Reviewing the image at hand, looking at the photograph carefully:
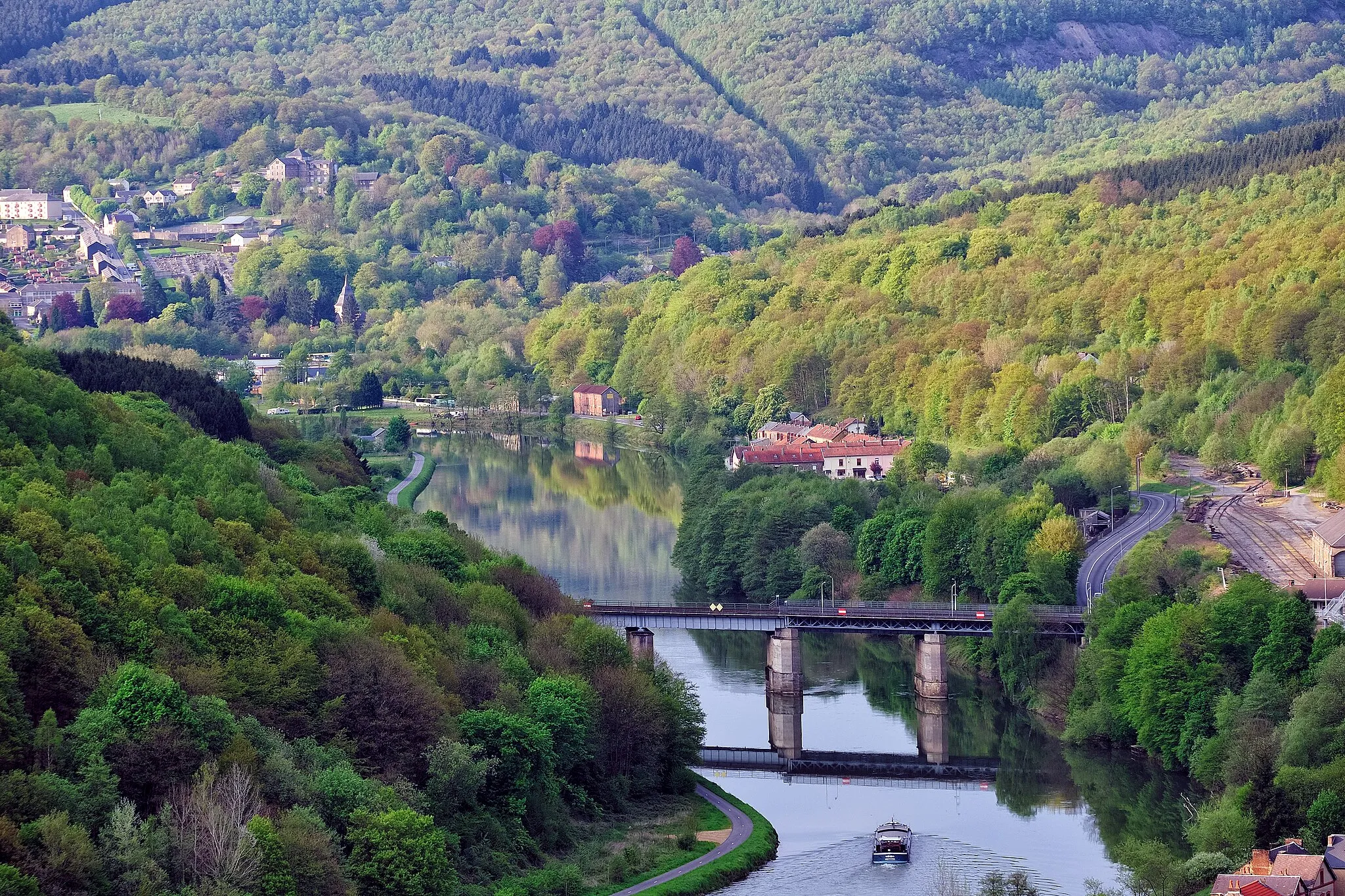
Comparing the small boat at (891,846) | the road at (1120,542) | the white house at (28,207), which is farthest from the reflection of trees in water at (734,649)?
the white house at (28,207)

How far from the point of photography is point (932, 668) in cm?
5738

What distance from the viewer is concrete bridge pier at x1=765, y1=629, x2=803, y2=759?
56688 millimetres

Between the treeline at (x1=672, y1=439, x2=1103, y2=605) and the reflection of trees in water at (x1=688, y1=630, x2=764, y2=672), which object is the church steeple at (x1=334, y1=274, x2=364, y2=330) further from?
the reflection of trees in water at (x1=688, y1=630, x2=764, y2=672)

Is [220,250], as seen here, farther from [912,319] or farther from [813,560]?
[813,560]

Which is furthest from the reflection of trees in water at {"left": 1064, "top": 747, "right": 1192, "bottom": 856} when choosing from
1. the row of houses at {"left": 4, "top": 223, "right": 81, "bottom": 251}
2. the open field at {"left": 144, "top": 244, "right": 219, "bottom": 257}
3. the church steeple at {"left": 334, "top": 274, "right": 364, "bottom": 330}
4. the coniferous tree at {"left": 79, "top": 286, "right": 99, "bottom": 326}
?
the row of houses at {"left": 4, "top": 223, "right": 81, "bottom": 251}

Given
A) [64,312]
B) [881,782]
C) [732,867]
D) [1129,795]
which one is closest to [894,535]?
[881,782]

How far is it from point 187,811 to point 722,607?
25555 mm

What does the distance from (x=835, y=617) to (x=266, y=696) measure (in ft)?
64.5

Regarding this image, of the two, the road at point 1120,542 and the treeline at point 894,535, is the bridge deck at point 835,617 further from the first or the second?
the road at point 1120,542

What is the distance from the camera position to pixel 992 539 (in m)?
63.4

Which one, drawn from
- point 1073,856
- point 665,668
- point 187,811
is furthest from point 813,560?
point 187,811

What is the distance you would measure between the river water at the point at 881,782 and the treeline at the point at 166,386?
29.4 feet

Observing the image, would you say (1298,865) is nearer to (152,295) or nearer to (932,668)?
(932,668)

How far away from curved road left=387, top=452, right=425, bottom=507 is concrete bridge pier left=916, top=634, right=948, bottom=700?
26099mm
